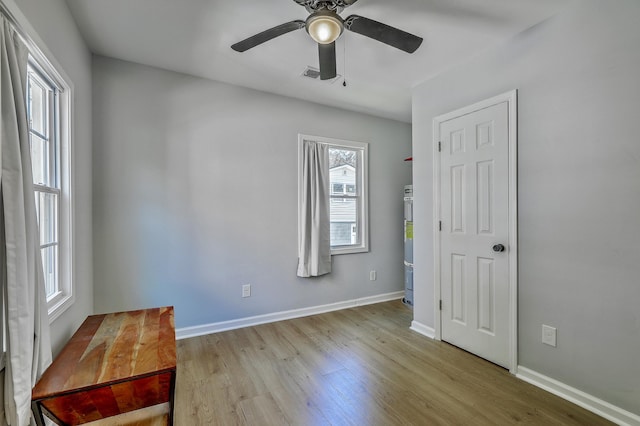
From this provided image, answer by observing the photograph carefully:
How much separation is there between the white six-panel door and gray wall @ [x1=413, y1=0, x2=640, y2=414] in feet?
0.47

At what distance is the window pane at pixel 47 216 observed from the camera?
178 cm

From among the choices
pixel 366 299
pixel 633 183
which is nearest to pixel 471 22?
pixel 633 183

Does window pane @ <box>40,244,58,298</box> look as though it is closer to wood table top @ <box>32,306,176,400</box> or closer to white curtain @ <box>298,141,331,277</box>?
wood table top @ <box>32,306,176,400</box>

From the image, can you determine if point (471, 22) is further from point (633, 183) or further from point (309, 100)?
point (309, 100)

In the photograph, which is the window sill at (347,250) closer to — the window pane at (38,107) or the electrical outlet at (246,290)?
the electrical outlet at (246,290)

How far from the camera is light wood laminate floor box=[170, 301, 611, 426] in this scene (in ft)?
6.11

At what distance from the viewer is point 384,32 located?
181 centimetres

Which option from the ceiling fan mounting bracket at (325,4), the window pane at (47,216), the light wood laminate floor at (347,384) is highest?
the ceiling fan mounting bracket at (325,4)

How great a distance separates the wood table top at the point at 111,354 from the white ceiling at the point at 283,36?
2172 millimetres

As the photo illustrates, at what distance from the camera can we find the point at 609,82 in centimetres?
186

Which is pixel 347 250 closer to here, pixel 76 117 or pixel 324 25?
pixel 324 25

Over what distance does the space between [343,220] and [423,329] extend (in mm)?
1658

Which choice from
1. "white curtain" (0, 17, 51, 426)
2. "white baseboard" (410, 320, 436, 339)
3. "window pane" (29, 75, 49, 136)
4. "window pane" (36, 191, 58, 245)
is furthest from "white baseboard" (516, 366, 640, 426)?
"window pane" (29, 75, 49, 136)

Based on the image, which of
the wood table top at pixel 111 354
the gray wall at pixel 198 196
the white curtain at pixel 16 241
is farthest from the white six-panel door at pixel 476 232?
the white curtain at pixel 16 241
